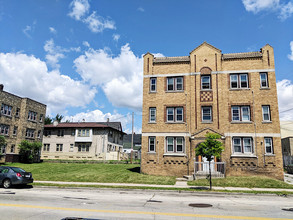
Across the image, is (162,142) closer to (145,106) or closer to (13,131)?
(145,106)

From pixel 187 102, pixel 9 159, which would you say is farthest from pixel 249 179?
pixel 9 159

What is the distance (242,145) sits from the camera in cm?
2067

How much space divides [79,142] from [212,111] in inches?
1168

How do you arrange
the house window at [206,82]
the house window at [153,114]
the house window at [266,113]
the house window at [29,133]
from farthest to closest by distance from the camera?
the house window at [29,133]
the house window at [153,114]
the house window at [206,82]
the house window at [266,113]

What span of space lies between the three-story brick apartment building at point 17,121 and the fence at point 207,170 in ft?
95.4

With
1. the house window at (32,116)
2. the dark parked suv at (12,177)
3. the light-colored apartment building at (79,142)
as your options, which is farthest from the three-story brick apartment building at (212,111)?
the house window at (32,116)

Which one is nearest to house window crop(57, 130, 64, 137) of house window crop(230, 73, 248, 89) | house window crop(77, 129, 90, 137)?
house window crop(77, 129, 90, 137)

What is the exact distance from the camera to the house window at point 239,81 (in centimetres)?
2181

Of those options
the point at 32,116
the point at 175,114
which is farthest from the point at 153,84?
the point at 32,116

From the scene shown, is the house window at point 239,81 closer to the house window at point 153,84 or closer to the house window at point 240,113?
the house window at point 240,113

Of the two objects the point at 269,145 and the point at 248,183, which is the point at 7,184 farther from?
the point at 269,145

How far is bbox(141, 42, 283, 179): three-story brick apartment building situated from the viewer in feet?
66.8

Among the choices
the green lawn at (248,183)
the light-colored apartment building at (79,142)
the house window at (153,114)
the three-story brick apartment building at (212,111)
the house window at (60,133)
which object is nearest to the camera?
the green lawn at (248,183)

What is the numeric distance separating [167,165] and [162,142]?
2185 millimetres
